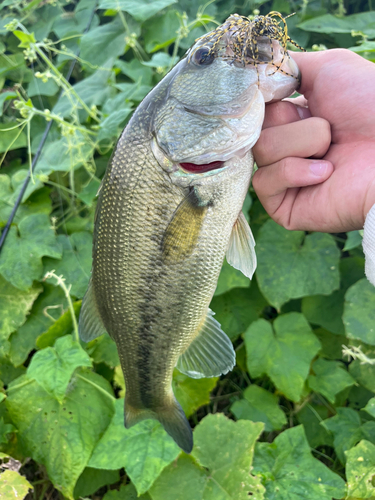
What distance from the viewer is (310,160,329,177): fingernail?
1.10 metres

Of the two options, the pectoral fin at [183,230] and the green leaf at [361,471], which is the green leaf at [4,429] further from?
the green leaf at [361,471]

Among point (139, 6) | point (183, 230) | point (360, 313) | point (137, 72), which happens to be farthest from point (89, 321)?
point (139, 6)

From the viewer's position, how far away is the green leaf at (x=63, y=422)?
157 cm

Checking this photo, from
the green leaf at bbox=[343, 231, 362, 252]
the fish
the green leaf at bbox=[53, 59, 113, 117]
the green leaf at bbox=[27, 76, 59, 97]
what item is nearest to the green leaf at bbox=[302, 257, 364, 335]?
the green leaf at bbox=[343, 231, 362, 252]

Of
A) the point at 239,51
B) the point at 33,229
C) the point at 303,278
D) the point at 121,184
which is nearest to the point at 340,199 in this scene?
the point at 239,51

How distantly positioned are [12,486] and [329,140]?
66.4 inches

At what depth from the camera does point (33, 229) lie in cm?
210

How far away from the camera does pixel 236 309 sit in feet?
6.77

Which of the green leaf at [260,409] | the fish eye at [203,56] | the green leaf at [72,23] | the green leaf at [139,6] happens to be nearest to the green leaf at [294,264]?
the green leaf at [260,409]

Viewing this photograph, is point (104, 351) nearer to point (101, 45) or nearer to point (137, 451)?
point (137, 451)

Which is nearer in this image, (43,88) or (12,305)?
(12,305)

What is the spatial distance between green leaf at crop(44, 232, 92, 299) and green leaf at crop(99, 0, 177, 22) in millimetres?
1285

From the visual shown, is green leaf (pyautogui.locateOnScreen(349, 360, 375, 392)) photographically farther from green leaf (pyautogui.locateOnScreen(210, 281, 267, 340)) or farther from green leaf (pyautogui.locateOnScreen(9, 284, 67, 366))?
green leaf (pyautogui.locateOnScreen(9, 284, 67, 366))

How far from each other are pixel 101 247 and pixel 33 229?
1.15 meters
